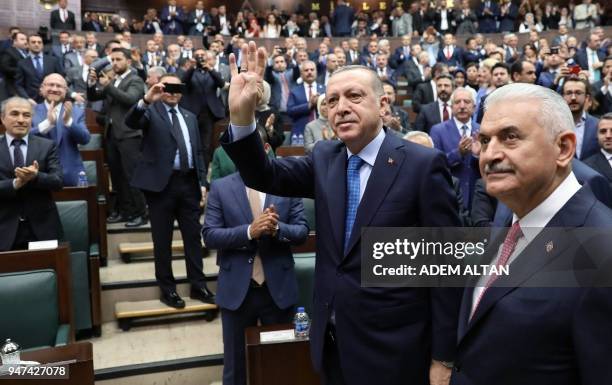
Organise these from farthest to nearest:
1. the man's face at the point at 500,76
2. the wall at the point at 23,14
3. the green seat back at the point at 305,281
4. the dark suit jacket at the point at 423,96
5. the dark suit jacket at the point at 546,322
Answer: the wall at the point at 23,14 < the dark suit jacket at the point at 423,96 < the man's face at the point at 500,76 < the green seat back at the point at 305,281 < the dark suit jacket at the point at 546,322

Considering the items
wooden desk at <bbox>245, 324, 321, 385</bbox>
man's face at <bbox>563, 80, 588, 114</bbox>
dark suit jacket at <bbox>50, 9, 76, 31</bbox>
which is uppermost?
dark suit jacket at <bbox>50, 9, 76, 31</bbox>

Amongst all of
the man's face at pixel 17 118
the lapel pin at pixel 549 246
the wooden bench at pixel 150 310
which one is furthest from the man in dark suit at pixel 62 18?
the lapel pin at pixel 549 246

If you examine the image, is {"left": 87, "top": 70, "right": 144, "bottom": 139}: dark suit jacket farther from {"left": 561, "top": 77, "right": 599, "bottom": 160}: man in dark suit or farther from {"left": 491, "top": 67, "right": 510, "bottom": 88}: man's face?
{"left": 561, "top": 77, "right": 599, "bottom": 160}: man in dark suit

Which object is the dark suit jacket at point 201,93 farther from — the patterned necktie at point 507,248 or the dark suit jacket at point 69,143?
the patterned necktie at point 507,248

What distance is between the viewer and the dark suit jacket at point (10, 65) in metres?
4.98

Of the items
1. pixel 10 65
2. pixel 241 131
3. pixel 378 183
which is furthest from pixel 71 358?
pixel 10 65

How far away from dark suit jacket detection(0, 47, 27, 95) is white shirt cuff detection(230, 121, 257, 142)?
4.73 m

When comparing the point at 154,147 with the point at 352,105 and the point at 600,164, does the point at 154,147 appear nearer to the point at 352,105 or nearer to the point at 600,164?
the point at 352,105

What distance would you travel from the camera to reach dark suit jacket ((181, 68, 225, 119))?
14.2ft

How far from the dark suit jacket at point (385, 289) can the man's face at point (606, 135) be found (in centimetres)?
145

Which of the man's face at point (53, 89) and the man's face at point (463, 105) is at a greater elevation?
the man's face at point (53, 89)

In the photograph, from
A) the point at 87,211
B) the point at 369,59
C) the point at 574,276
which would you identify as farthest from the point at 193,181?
the point at 369,59

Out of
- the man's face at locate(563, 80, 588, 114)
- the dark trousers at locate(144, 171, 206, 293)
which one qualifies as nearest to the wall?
the dark trousers at locate(144, 171, 206, 293)

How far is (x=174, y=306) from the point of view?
2.58 meters
